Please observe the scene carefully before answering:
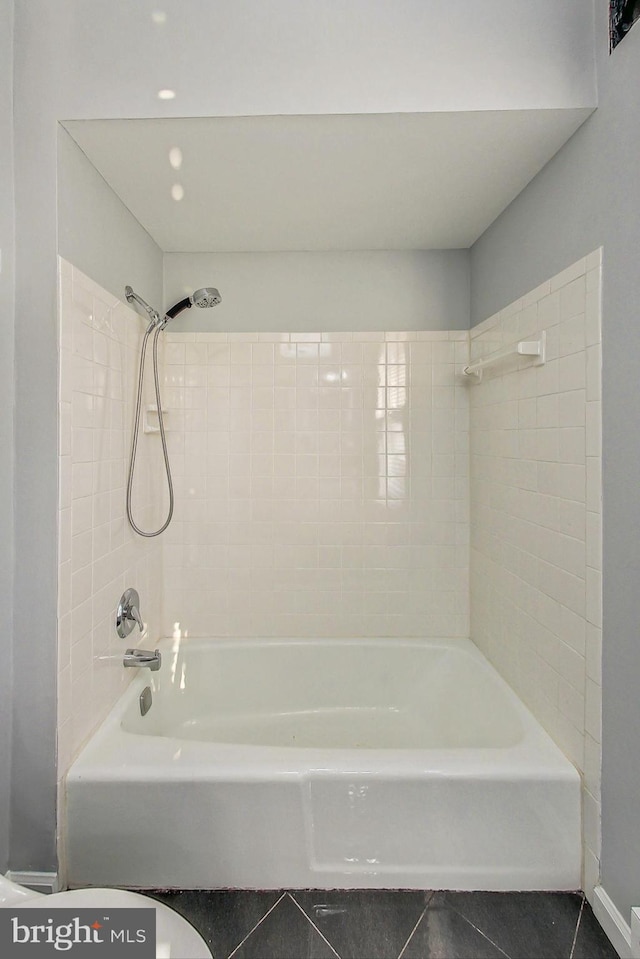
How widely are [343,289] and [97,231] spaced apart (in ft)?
3.59

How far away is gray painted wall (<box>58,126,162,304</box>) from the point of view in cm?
152

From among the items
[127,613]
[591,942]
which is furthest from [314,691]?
[591,942]

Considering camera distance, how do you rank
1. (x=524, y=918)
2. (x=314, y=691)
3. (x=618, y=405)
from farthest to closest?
1. (x=314, y=691)
2. (x=524, y=918)
3. (x=618, y=405)

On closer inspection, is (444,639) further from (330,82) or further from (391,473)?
(330,82)

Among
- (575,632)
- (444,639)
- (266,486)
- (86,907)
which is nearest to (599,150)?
(575,632)

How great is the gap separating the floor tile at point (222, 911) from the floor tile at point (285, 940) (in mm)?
25

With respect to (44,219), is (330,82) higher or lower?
higher

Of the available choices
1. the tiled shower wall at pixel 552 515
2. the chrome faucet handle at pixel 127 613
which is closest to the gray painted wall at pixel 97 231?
the chrome faucet handle at pixel 127 613

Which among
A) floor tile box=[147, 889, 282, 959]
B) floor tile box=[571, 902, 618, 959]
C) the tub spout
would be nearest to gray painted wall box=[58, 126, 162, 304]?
the tub spout

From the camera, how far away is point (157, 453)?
2.41 meters

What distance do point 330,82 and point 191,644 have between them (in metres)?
2.13

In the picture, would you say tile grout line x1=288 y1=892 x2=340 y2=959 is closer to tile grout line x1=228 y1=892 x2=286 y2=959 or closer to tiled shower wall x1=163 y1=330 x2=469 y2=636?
tile grout line x1=228 y1=892 x2=286 y2=959

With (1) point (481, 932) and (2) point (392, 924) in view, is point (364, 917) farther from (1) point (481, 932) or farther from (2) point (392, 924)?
(1) point (481, 932)

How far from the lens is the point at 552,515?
1657 millimetres
